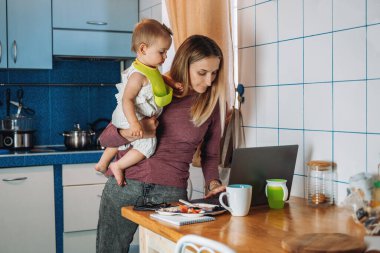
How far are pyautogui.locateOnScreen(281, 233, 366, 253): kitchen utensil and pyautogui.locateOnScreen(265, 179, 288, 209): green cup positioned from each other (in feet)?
1.68

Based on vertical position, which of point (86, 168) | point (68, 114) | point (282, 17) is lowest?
point (86, 168)

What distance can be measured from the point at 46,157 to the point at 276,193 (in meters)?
1.87

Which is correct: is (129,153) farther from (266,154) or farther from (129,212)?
(266,154)

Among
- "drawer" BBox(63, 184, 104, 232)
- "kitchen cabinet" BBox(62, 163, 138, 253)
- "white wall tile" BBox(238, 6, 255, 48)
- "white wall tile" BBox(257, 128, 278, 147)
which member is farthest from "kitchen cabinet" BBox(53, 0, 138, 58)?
"white wall tile" BBox(257, 128, 278, 147)

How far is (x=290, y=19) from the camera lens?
2.17m

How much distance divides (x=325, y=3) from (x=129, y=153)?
0.94m

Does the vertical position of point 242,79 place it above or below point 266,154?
above

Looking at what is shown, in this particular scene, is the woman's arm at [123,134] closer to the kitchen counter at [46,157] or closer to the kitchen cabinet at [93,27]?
the kitchen counter at [46,157]

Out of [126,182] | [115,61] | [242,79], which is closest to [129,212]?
[126,182]

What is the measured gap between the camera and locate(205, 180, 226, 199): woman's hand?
6.59 ft

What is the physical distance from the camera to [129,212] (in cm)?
184

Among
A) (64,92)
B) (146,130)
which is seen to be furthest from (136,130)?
(64,92)

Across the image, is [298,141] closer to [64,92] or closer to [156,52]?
[156,52]

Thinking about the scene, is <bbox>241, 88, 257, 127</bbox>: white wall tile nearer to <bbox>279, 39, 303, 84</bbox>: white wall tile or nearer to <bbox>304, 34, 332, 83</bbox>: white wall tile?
<bbox>279, 39, 303, 84</bbox>: white wall tile
